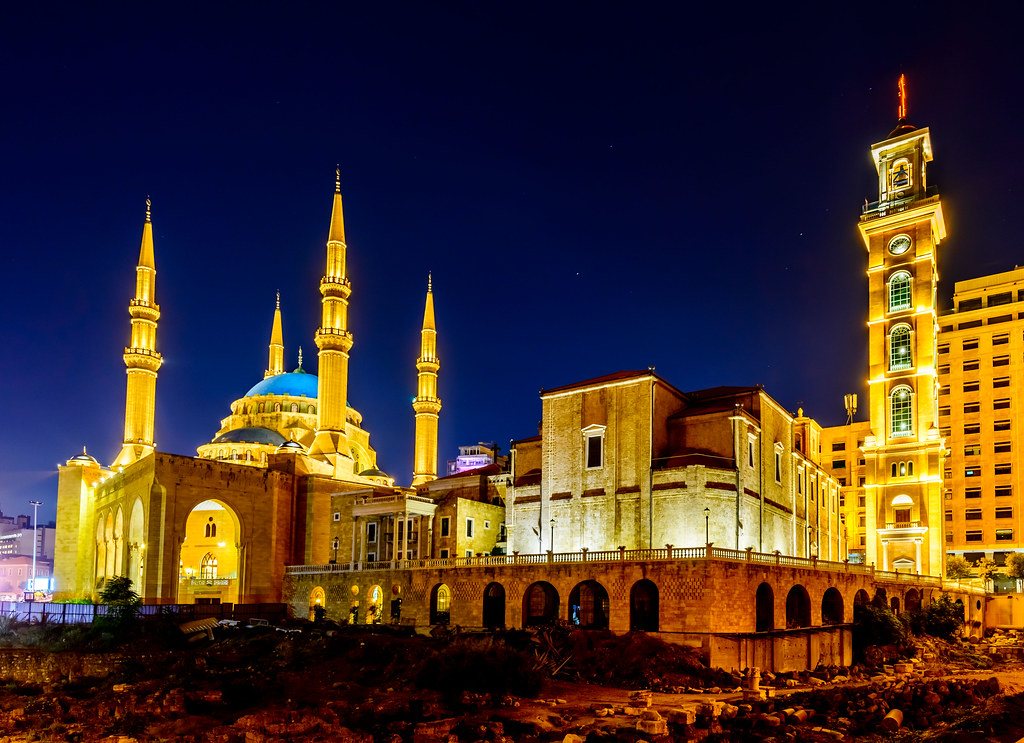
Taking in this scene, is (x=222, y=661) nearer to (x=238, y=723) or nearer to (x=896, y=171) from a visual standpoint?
(x=238, y=723)

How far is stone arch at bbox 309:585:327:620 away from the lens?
48809mm

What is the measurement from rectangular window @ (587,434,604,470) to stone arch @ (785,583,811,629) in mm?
10765

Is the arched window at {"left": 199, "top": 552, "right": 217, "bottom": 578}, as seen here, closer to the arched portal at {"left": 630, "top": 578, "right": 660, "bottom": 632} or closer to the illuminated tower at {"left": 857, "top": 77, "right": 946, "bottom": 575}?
the arched portal at {"left": 630, "top": 578, "right": 660, "bottom": 632}

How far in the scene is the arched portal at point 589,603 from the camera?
4016 centimetres

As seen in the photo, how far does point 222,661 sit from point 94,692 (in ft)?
17.1

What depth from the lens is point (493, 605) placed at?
1619 inches

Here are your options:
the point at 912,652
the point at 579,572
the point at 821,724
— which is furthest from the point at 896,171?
the point at 821,724

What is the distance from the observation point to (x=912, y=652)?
133ft

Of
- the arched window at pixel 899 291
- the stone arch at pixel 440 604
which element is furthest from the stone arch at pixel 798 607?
the arched window at pixel 899 291

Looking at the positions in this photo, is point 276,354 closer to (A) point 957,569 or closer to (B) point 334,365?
(B) point 334,365

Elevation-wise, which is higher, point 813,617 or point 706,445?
point 706,445

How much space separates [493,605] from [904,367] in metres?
36.0

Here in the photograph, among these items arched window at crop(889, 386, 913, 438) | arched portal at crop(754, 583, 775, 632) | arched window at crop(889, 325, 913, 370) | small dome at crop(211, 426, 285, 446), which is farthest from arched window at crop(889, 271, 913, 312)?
small dome at crop(211, 426, 285, 446)

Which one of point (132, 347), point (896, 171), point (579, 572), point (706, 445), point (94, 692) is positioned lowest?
point (94, 692)
